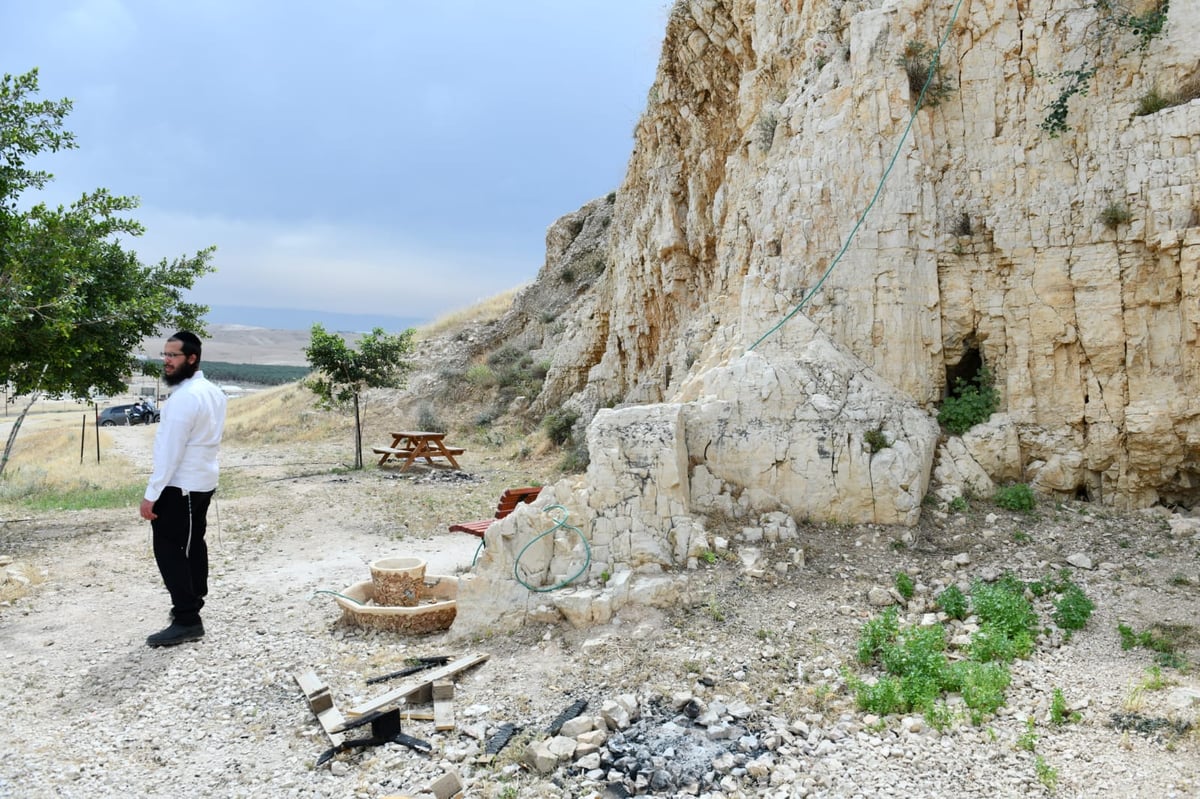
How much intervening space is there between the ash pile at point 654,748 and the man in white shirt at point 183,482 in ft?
11.1

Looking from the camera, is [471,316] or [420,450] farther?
[471,316]

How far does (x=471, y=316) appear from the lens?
3316 centimetres

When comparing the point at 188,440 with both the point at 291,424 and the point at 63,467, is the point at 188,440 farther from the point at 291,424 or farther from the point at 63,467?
the point at 291,424

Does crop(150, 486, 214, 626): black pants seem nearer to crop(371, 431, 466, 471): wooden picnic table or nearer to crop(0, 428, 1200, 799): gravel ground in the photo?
crop(0, 428, 1200, 799): gravel ground

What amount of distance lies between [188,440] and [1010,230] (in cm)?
775

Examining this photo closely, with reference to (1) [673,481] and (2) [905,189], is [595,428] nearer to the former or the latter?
(1) [673,481]

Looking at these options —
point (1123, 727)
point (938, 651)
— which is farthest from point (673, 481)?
point (1123, 727)

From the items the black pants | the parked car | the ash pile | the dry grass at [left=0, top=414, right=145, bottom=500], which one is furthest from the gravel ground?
the parked car

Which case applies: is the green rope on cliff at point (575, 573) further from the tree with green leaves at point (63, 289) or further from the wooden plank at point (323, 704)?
the tree with green leaves at point (63, 289)

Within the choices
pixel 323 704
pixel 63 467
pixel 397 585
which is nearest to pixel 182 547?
pixel 397 585

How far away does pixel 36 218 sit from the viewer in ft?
30.1

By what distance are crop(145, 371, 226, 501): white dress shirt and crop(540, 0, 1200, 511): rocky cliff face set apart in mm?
4060

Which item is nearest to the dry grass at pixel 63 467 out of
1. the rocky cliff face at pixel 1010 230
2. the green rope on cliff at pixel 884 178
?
the rocky cliff face at pixel 1010 230

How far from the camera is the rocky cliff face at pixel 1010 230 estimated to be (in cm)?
702
